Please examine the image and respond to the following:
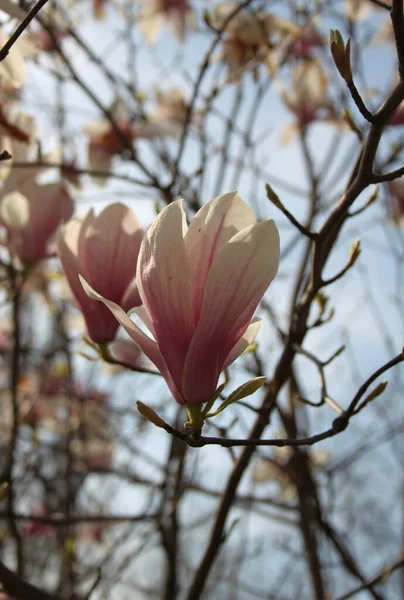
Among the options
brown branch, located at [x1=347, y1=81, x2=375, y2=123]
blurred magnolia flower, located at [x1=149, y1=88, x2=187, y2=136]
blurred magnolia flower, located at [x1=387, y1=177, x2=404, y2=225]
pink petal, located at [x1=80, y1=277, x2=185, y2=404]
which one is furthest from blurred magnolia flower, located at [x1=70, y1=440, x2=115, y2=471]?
brown branch, located at [x1=347, y1=81, x2=375, y2=123]

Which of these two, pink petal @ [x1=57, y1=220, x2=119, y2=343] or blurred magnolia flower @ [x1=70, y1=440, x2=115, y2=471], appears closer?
pink petal @ [x1=57, y1=220, x2=119, y2=343]

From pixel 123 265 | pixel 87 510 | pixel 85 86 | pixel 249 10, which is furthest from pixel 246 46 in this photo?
pixel 87 510

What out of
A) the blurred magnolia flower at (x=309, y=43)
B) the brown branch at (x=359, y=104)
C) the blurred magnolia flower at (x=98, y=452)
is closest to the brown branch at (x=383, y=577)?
the brown branch at (x=359, y=104)

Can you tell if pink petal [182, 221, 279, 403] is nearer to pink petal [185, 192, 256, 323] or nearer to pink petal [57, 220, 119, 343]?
pink petal [185, 192, 256, 323]

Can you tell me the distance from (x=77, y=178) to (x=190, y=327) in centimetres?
81

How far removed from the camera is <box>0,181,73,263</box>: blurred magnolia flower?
884 mm

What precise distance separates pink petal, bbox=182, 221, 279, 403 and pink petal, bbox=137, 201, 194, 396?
0.06 feet

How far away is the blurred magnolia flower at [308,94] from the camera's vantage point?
169 centimetres

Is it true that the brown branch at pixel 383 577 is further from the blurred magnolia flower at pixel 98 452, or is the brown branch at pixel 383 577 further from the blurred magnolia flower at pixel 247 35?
the blurred magnolia flower at pixel 98 452

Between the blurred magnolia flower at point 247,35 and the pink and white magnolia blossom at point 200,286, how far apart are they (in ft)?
3.28

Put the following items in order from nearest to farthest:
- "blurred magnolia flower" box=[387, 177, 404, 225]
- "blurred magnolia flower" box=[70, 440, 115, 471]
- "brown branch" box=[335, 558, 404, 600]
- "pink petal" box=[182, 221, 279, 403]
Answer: "pink petal" box=[182, 221, 279, 403]
"brown branch" box=[335, 558, 404, 600]
"blurred magnolia flower" box=[387, 177, 404, 225]
"blurred magnolia flower" box=[70, 440, 115, 471]

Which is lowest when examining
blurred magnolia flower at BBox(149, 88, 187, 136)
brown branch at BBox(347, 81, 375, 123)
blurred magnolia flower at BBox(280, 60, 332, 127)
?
brown branch at BBox(347, 81, 375, 123)

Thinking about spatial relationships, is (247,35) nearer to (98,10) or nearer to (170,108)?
(170,108)

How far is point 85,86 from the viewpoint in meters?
1.20
